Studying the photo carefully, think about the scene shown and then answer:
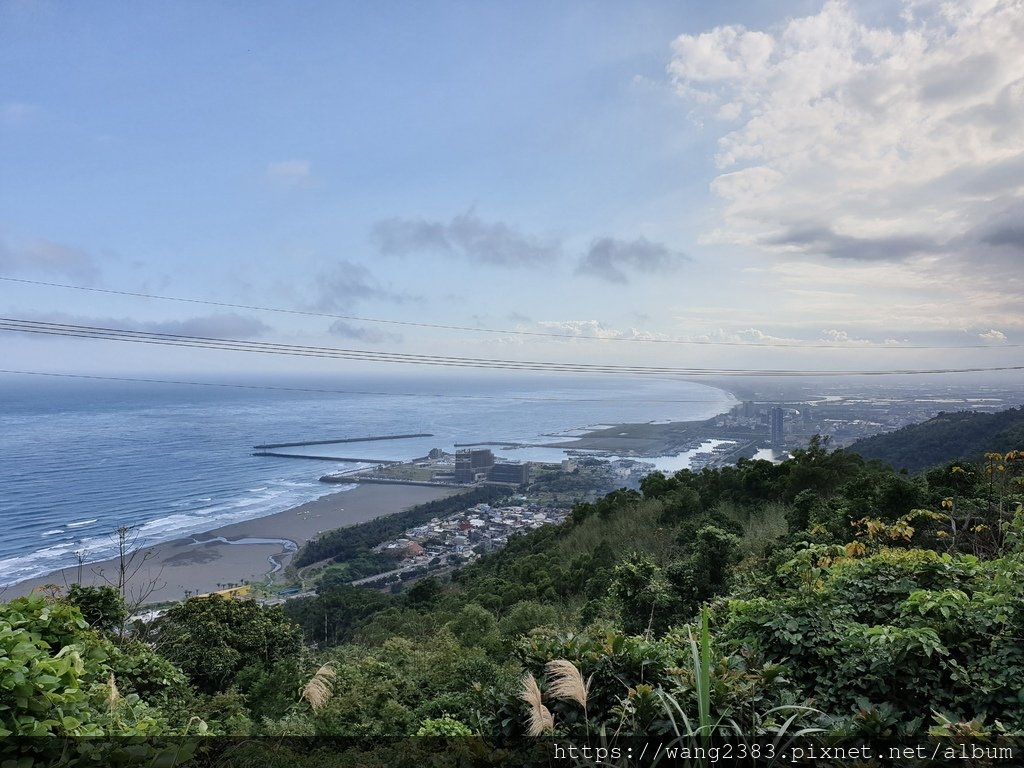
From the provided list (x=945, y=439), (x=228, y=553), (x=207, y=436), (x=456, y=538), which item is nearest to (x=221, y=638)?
(x=228, y=553)

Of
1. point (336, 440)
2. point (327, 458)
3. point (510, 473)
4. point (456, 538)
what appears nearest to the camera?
point (456, 538)

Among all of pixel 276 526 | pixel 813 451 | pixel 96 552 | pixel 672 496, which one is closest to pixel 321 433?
pixel 276 526

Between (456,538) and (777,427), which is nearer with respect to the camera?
(456,538)

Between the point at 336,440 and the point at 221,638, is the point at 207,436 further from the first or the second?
the point at 221,638

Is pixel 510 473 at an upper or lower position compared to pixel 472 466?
lower

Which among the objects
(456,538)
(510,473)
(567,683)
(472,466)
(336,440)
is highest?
(567,683)

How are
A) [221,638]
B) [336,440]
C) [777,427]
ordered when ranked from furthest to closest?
[336,440] < [777,427] < [221,638]

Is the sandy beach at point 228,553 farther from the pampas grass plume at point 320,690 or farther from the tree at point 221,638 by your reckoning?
the pampas grass plume at point 320,690
